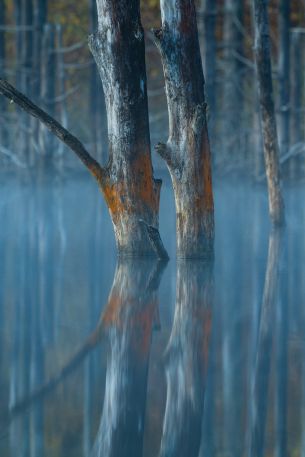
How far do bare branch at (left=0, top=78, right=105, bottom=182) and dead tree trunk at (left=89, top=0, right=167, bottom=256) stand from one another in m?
0.20

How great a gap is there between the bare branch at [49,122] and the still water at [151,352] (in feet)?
3.17

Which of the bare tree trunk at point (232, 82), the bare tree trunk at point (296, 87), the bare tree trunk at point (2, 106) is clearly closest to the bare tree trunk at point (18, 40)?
the bare tree trunk at point (2, 106)

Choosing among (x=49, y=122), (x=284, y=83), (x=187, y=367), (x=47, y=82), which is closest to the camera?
(x=187, y=367)

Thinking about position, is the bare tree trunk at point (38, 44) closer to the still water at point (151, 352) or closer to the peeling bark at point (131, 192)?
the still water at point (151, 352)

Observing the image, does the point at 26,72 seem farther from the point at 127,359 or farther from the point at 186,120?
the point at 127,359

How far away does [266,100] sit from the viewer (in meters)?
14.9

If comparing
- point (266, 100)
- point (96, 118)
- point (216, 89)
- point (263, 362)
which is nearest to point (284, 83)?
point (216, 89)

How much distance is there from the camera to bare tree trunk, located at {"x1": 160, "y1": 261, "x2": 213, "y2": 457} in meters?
5.38

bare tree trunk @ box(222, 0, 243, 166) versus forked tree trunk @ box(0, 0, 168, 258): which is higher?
bare tree trunk @ box(222, 0, 243, 166)

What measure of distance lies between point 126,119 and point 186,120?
55cm

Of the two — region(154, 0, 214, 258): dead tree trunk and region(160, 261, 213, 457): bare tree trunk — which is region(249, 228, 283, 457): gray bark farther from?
region(154, 0, 214, 258): dead tree trunk

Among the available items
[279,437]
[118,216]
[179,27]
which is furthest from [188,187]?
[279,437]

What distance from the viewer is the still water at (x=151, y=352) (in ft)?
17.7

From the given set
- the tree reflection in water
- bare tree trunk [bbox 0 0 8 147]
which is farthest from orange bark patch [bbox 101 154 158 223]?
bare tree trunk [bbox 0 0 8 147]
